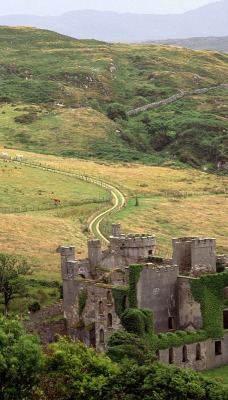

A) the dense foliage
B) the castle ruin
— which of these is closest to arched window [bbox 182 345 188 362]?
the castle ruin

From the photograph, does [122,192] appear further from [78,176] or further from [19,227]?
→ [19,227]

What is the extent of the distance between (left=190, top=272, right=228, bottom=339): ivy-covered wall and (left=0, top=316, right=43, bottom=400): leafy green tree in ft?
62.4

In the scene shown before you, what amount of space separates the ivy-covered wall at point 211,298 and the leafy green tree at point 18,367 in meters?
19.0

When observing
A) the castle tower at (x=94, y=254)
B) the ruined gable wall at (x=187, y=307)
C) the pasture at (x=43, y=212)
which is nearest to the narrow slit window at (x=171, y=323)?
the ruined gable wall at (x=187, y=307)

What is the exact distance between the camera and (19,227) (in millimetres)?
102875

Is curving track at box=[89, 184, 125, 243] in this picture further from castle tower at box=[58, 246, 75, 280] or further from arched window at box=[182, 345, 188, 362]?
arched window at box=[182, 345, 188, 362]

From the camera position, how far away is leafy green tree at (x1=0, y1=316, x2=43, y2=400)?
5138 cm

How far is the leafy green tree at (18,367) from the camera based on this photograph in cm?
5138

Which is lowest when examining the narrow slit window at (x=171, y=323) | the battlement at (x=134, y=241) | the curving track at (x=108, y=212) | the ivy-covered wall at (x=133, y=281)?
the narrow slit window at (x=171, y=323)

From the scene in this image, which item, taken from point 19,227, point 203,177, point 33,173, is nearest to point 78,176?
point 33,173

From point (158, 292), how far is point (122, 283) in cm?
295

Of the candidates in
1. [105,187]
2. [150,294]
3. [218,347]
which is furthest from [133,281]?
[105,187]

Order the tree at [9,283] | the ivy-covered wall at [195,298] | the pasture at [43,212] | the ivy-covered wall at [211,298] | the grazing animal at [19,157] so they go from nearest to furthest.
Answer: the ivy-covered wall at [195,298], the ivy-covered wall at [211,298], the tree at [9,283], the pasture at [43,212], the grazing animal at [19,157]

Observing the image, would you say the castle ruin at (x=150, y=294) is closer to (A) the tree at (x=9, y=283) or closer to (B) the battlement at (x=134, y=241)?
(B) the battlement at (x=134, y=241)
